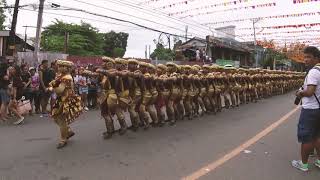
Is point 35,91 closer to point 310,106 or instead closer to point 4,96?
point 4,96

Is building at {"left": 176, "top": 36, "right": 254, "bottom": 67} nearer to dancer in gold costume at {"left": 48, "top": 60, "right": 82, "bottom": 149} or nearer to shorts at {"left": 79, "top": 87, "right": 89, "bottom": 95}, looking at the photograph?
shorts at {"left": 79, "top": 87, "right": 89, "bottom": 95}

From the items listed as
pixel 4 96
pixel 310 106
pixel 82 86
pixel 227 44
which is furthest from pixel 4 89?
pixel 227 44

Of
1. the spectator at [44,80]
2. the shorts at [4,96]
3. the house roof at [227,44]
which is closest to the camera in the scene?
the shorts at [4,96]

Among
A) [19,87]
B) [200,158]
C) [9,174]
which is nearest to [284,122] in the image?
[200,158]

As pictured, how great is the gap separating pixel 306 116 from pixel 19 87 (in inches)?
352

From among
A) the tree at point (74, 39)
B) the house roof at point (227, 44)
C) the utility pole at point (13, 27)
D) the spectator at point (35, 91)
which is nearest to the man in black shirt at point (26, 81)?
the spectator at point (35, 91)

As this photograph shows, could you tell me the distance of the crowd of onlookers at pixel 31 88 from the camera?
526 inches

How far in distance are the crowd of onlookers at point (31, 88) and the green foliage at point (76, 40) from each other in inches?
1577

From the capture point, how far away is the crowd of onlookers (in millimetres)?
13352

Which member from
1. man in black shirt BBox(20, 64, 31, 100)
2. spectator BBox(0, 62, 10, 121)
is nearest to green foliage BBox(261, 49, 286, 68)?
man in black shirt BBox(20, 64, 31, 100)

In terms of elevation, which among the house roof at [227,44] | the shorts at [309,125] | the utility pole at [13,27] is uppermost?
the house roof at [227,44]

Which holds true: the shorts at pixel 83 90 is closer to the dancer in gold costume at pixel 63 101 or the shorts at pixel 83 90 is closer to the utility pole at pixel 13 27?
the dancer in gold costume at pixel 63 101

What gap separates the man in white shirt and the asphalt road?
0.48m

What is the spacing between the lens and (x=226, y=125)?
13031mm
